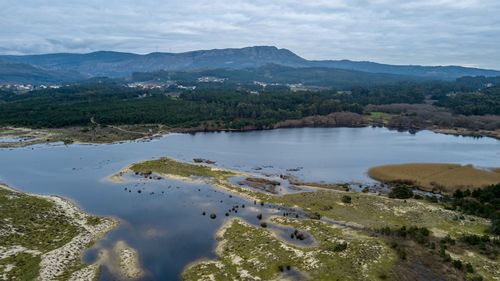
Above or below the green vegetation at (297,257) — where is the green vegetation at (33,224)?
below

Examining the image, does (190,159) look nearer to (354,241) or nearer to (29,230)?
(29,230)

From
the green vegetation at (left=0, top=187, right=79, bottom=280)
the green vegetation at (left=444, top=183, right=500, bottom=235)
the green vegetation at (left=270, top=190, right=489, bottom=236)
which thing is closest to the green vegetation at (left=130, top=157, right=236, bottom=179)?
the green vegetation at (left=270, top=190, right=489, bottom=236)

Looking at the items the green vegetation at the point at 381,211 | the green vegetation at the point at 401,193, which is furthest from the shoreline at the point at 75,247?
the green vegetation at the point at 401,193

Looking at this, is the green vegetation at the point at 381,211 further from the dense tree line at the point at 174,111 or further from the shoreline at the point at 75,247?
the dense tree line at the point at 174,111

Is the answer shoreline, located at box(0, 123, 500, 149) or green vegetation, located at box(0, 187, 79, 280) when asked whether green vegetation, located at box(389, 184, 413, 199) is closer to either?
green vegetation, located at box(0, 187, 79, 280)

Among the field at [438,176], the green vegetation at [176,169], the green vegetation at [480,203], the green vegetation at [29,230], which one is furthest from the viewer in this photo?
the green vegetation at [176,169]

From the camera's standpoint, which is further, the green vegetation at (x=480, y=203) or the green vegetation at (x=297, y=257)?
the green vegetation at (x=480, y=203)

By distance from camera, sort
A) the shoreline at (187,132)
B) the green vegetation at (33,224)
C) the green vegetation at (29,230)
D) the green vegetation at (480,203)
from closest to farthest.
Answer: the green vegetation at (29,230) < the green vegetation at (33,224) < the green vegetation at (480,203) < the shoreline at (187,132)

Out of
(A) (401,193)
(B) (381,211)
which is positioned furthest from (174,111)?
(B) (381,211)
